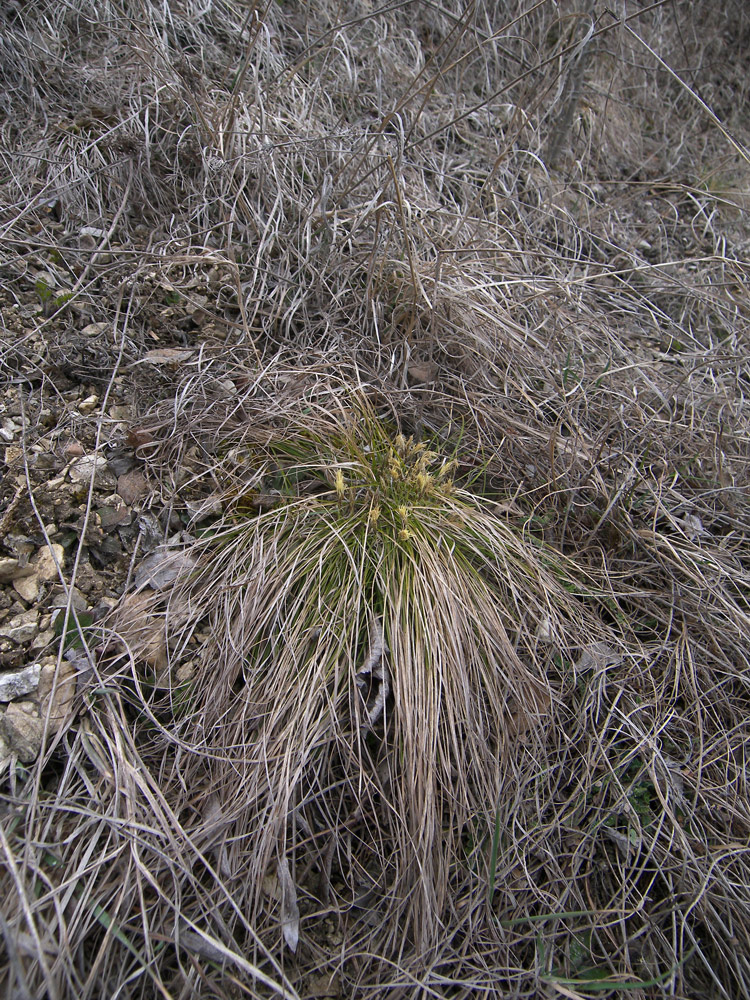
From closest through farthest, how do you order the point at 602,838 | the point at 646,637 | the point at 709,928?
1. the point at 709,928
2. the point at 602,838
3. the point at 646,637

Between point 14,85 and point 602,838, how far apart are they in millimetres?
3016

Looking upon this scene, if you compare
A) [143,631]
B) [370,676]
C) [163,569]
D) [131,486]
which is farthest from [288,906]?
[131,486]

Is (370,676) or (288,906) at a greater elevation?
(370,676)

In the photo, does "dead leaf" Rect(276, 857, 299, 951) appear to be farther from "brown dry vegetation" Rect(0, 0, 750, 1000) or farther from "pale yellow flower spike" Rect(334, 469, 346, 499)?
"pale yellow flower spike" Rect(334, 469, 346, 499)

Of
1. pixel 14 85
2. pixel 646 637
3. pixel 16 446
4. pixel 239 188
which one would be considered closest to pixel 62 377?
pixel 16 446

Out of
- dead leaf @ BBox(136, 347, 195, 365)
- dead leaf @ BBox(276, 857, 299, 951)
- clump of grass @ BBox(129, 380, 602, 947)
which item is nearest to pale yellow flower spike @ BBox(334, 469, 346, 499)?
clump of grass @ BBox(129, 380, 602, 947)

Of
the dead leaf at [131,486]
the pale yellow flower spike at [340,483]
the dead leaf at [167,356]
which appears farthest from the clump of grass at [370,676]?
the dead leaf at [167,356]

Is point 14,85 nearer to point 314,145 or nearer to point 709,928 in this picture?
point 314,145

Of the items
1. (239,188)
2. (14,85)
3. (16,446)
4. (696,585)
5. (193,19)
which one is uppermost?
(193,19)

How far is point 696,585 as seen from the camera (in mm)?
1630

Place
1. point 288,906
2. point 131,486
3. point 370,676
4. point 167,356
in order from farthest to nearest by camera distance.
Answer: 1. point 167,356
2. point 131,486
3. point 370,676
4. point 288,906

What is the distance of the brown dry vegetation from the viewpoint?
1182mm

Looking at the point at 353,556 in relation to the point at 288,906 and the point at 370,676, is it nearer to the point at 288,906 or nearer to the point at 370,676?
the point at 370,676

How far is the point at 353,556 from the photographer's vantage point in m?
1.44
